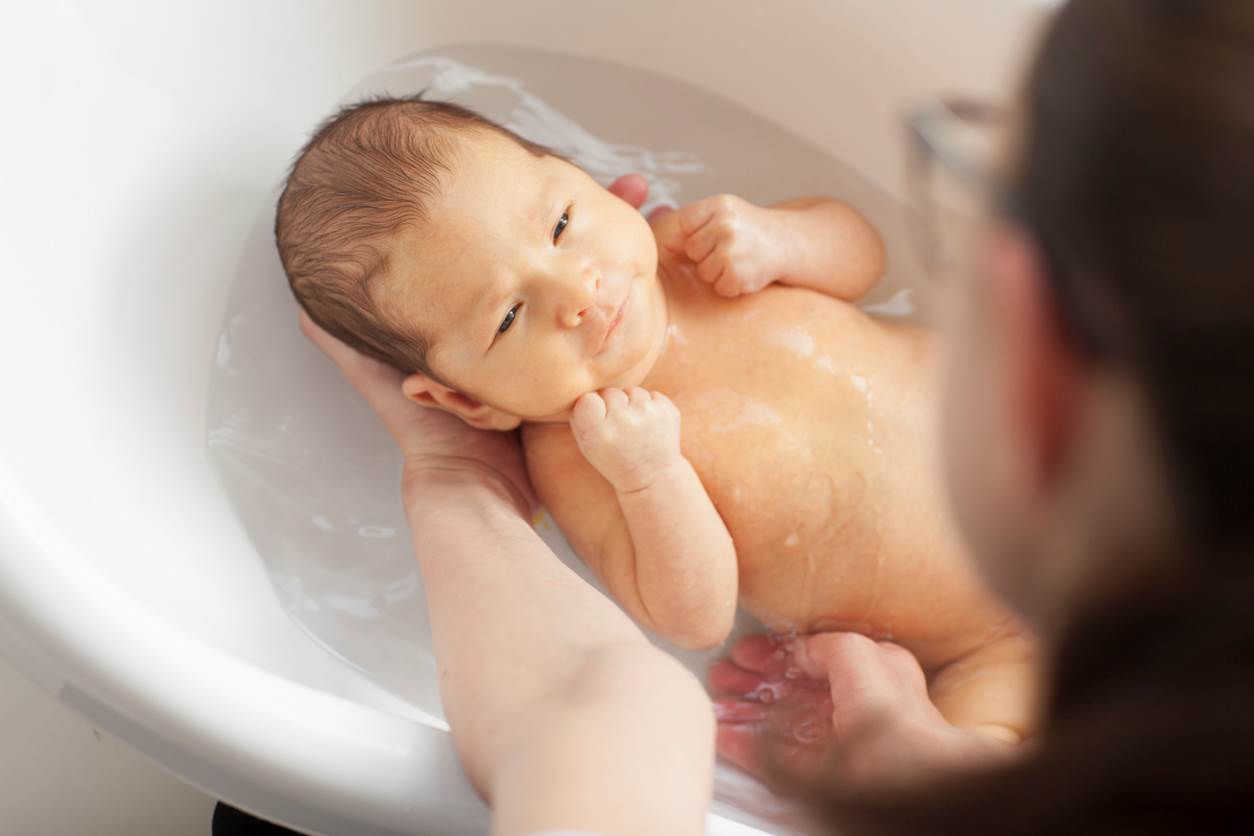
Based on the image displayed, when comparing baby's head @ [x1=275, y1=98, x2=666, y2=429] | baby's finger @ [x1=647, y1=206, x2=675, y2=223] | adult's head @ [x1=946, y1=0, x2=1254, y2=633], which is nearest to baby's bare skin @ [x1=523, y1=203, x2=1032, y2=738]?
baby's head @ [x1=275, y1=98, x2=666, y2=429]

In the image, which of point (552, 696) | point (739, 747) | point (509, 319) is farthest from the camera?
point (739, 747)

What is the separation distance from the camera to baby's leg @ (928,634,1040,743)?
105 centimetres

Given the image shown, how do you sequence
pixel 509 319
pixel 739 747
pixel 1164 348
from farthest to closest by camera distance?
pixel 739 747 → pixel 509 319 → pixel 1164 348

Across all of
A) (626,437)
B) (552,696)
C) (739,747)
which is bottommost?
(739,747)

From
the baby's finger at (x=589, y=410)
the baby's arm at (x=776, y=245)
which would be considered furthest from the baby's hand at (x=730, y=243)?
the baby's finger at (x=589, y=410)

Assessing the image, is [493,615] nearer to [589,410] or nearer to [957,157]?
[589,410]

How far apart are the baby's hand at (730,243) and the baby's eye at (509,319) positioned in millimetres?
260

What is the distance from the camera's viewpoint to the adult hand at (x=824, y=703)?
37.9 inches

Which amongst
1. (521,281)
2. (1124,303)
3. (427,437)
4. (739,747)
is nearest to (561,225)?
(521,281)

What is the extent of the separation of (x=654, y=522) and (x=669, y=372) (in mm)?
177

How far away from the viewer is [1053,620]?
1.35 ft

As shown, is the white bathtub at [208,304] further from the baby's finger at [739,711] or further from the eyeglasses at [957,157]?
the eyeglasses at [957,157]

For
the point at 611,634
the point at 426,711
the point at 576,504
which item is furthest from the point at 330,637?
the point at 611,634

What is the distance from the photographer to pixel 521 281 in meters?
1.00
